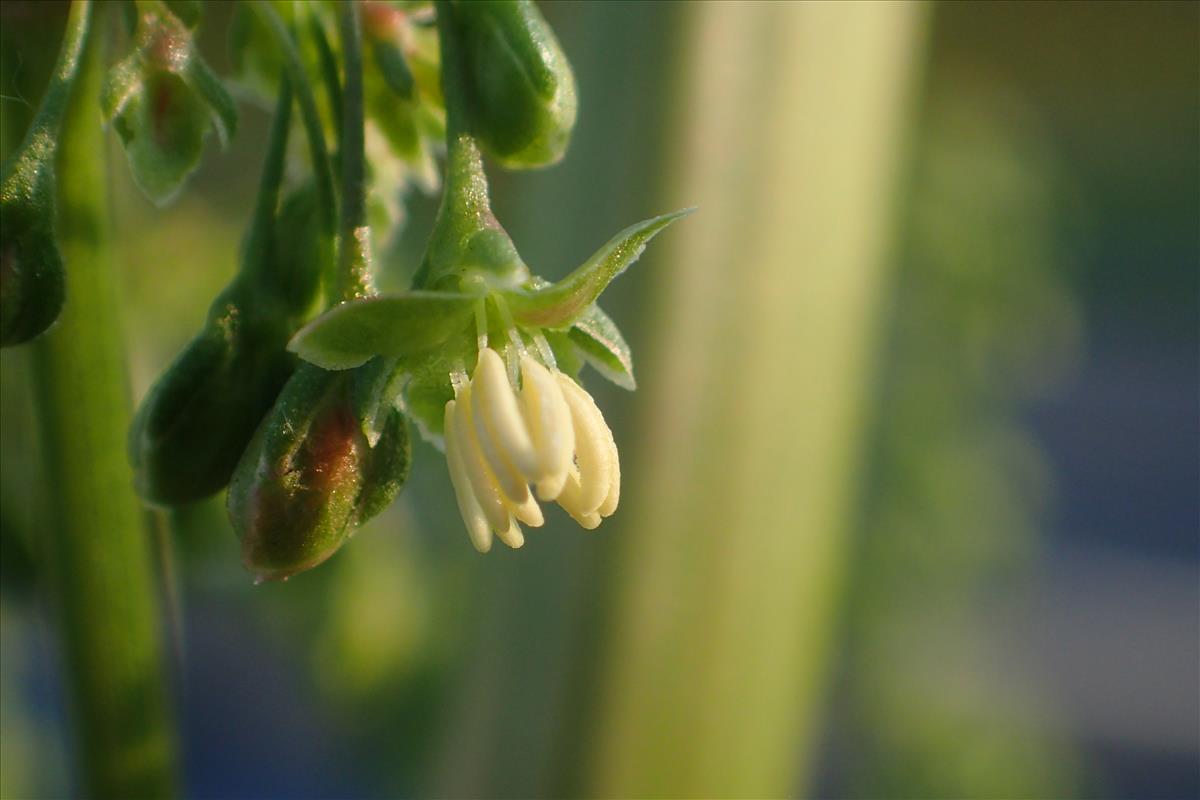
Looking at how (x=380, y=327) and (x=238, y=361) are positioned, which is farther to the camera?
(x=238, y=361)

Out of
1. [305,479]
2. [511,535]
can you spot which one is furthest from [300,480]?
[511,535]

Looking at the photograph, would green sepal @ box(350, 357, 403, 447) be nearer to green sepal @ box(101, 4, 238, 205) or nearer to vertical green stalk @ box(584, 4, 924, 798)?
green sepal @ box(101, 4, 238, 205)

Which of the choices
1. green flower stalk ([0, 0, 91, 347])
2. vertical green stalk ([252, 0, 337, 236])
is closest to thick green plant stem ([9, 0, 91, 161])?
green flower stalk ([0, 0, 91, 347])

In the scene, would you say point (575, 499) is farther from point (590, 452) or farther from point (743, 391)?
point (743, 391)

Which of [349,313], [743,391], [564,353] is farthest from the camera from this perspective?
[743,391]

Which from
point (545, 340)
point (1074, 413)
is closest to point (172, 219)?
point (545, 340)

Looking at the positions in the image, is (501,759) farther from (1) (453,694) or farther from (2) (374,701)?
(2) (374,701)

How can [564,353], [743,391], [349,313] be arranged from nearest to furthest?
[349,313] < [564,353] < [743,391]
